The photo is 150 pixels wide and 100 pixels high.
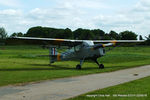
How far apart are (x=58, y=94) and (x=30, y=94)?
98 cm

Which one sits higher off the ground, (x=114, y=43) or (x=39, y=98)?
(x=114, y=43)

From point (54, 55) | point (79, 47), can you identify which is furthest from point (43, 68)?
point (54, 55)

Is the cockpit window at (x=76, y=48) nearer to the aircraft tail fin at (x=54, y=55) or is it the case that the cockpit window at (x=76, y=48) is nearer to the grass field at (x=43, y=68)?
the grass field at (x=43, y=68)

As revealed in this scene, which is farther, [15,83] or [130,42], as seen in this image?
[130,42]

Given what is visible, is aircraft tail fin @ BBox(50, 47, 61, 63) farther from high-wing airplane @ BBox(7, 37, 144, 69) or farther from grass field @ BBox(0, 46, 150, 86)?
high-wing airplane @ BBox(7, 37, 144, 69)

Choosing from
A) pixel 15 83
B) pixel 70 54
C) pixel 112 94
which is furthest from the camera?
pixel 70 54

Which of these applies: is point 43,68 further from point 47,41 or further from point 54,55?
point 54,55

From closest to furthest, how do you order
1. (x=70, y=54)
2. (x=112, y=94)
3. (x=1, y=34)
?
(x=112, y=94)
(x=70, y=54)
(x=1, y=34)

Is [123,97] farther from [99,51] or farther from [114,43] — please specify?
[114,43]

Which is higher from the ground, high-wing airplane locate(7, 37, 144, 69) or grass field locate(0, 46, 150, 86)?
high-wing airplane locate(7, 37, 144, 69)

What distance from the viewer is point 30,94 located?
829 cm

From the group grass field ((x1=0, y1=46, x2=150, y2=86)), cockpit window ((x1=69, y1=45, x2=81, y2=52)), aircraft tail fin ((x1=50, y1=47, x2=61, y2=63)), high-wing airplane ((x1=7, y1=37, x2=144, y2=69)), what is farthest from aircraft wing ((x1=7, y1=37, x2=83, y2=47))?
aircraft tail fin ((x1=50, y1=47, x2=61, y2=63))

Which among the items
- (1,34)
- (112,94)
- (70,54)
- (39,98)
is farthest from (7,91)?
(1,34)

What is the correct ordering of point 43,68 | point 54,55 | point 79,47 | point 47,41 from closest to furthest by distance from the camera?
point 43,68 < point 47,41 < point 79,47 < point 54,55
